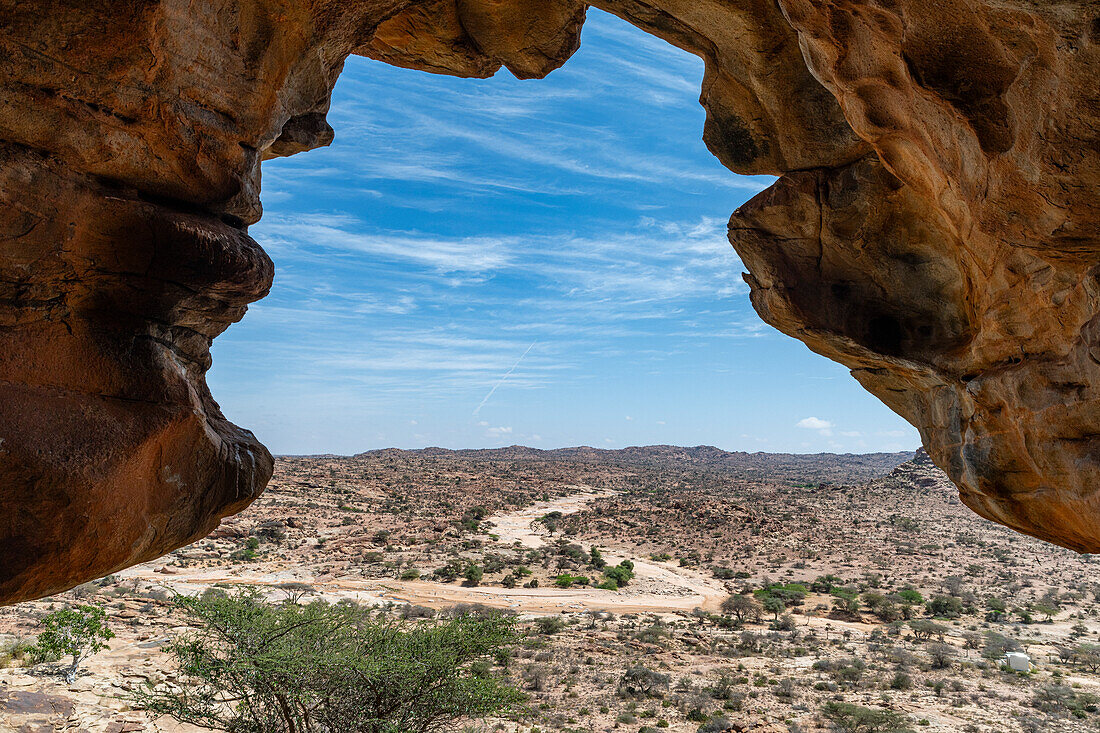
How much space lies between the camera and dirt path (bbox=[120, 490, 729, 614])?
1045 inches

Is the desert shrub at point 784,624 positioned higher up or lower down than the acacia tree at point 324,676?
lower down

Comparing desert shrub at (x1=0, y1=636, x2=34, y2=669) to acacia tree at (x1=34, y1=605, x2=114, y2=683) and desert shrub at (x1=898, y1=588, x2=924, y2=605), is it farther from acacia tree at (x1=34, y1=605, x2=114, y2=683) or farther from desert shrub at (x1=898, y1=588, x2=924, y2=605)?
desert shrub at (x1=898, y1=588, x2=924, y2=605)

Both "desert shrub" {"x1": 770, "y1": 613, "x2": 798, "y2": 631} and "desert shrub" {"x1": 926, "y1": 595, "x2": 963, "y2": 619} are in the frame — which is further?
"desert shrub" {"x1": 926, "y1": 595, "x2": 963, "y2": 619}

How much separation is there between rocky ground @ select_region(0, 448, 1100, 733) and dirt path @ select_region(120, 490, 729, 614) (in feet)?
0.64

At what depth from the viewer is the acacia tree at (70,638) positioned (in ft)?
48.1

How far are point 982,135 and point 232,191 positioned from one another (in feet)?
24.8

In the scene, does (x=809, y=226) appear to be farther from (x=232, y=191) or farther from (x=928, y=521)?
(x=928, y=521)

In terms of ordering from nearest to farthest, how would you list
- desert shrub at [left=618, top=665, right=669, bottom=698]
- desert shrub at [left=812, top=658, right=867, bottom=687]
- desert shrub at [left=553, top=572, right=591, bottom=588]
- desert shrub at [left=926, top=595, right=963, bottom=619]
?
1. desert shrub at [left=618, top=665, right=669, bottom=698]
2. desert shrub at [left=812, top=658, right=867, bottom=687]
3. desert shrub at [left=926, top=595, right=963, bottom=619]
4. desert shrub at [left=553, top=572, right=591, bottom=588]

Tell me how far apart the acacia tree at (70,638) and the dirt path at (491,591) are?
961 cm

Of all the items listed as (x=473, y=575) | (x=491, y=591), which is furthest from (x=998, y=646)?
(x=473, y=575)

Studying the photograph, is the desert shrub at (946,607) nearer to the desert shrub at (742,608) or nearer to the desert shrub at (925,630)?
the desert shrub at (925,630)

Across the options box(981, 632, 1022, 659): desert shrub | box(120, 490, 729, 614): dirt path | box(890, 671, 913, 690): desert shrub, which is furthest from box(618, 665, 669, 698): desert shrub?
box(981, 632, 1022, 659): desert shrub

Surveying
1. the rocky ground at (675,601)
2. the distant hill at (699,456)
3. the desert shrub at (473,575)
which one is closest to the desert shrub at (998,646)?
the rocky ground at (675,601)

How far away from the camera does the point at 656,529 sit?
48719 mm
